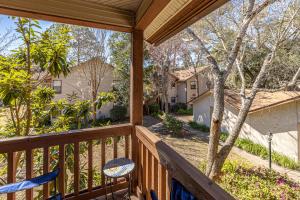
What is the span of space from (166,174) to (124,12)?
1849mm

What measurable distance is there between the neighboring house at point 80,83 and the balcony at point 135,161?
6.74 meters

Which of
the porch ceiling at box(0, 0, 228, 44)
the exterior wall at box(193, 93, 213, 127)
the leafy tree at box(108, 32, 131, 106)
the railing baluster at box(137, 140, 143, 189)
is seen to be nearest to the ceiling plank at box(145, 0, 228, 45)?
the porch ceiling at box(0, 0, 228, 44)

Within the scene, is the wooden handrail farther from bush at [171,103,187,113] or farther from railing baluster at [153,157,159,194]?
bush at [171,103,187,113]

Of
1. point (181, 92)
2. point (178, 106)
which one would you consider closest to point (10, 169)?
point (178, 106)

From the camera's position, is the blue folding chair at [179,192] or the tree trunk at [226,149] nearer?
the blue folding chair at [179,192]

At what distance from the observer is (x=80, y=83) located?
9.84 meters

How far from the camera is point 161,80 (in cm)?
1383

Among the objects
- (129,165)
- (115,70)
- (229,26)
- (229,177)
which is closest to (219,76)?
(229,26)

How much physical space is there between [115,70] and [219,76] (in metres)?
7.30

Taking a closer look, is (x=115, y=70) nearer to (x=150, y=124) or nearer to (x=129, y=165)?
(x=150, y=124)

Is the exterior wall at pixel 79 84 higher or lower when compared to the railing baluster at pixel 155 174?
higher

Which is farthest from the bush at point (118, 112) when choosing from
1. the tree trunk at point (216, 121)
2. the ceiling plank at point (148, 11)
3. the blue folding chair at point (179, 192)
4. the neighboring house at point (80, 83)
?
the blue folding chair at point (179, 192)

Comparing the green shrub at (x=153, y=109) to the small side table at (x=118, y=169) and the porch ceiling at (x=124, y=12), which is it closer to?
the porch ceiling at (x=124, y=12)

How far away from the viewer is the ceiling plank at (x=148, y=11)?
1.48 metres
